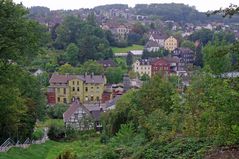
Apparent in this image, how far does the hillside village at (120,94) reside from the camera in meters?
15.1

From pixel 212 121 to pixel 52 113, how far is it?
43896 mm

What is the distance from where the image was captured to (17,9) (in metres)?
19.8

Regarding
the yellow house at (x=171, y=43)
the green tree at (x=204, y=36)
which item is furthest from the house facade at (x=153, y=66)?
the yellow house at (x=171, y=43)

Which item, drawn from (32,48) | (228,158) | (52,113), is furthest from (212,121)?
(52,113)

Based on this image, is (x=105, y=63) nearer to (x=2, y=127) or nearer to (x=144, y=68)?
(x=144, y=68)

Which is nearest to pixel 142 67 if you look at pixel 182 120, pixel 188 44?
pixel 188 44

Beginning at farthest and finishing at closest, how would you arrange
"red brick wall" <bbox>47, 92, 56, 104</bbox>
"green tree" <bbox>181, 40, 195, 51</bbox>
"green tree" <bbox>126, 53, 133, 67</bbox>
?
"green tree" <bbox>181, 40, 195, 51</bbox> → "green tree" <bbox>126, 53, 133, 67</bbox> → "red brick wall" <bbox>47, 92, 56, 104</bbox>

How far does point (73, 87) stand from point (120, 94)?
689cm

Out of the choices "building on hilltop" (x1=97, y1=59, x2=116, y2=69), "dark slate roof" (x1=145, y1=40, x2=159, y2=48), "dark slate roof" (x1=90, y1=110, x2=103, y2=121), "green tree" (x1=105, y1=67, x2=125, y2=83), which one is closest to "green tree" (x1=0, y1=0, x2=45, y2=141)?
"dark slate roof" (x1=90, y1=110, x2=103, y2=121)

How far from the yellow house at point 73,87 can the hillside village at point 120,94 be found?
0.14 meters

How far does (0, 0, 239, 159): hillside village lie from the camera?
1512 centimetres

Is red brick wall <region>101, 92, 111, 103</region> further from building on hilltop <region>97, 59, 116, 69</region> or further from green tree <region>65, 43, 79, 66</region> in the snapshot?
green tree <region>65, 43, 79, 66</region>

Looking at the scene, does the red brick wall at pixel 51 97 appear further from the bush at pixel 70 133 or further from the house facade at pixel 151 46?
the house facade at pixel 151 46

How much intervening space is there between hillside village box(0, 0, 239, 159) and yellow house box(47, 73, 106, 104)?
0.46 ft
